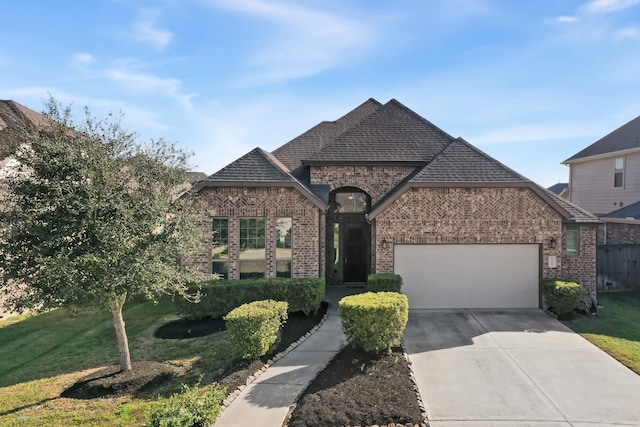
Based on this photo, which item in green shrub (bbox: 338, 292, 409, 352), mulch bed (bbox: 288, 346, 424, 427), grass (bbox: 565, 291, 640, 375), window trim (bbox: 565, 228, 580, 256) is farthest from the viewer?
window trim (bbox: 565, 228, 580, 256)

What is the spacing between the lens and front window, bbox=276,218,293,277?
11.7 meters

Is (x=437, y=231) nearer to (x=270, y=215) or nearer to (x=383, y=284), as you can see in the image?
(x=383, y=284)

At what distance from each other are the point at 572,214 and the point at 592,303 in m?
2.79

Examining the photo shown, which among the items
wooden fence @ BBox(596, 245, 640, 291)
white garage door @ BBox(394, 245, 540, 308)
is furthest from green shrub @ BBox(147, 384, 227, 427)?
Result: wooden fence @ BBox(596, 245, 640, 291)

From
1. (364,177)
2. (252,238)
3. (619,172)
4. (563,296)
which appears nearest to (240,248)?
(252,238)

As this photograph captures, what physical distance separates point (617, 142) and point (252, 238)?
20741 mm

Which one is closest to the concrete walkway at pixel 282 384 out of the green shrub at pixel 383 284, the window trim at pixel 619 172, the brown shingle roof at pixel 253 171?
the green shrub at pixel 383 284

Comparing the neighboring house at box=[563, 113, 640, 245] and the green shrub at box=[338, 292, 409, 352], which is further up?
the neighboring house at box=[563, 113, 640, 245]

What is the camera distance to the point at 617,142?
19.8m

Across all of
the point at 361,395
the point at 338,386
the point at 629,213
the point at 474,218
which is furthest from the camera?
the point at 629,213

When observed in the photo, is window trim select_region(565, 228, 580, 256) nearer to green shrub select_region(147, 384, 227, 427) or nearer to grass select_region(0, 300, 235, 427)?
grass select_region(0, 300, 235, 427)

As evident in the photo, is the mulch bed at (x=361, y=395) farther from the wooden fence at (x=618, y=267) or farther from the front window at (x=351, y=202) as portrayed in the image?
the wooden fence at (x=618, y=267)

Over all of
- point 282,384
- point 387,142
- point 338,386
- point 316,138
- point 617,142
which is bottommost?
point 282,384

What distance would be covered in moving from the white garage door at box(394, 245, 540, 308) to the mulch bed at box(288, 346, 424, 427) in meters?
4.32
